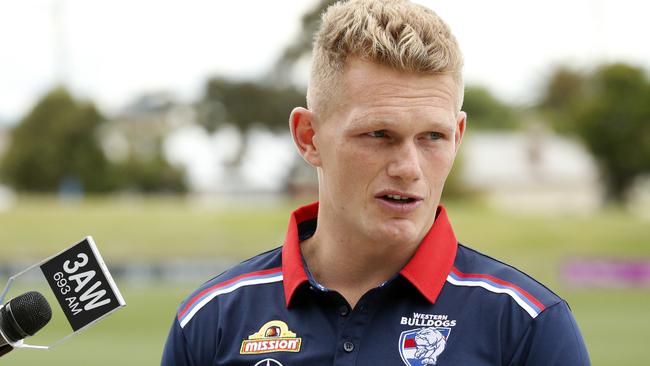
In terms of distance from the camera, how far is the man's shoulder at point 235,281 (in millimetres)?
2600

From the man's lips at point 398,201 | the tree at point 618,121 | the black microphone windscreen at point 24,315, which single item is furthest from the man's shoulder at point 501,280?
the tree at point 618,121

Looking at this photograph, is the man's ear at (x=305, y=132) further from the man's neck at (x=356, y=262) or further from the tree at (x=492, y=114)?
the tree at (x=492, y=114)

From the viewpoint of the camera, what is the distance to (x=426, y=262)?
2.49 m

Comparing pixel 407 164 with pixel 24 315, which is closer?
pixel 24 315

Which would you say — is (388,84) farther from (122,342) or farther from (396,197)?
(122,342)

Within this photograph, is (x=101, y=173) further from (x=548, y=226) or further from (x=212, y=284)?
(x=212, y=284)

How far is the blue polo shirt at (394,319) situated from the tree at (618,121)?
3989cm

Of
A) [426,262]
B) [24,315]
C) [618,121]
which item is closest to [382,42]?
[426,262]

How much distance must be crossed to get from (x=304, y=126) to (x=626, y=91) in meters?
40.6

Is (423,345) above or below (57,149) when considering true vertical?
below

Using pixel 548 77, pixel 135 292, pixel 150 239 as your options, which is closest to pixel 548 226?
pixel 150 239

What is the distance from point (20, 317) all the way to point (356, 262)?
2.77 feet

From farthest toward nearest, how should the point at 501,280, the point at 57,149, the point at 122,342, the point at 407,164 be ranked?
the point at 57,149
the point at 122,342
the point at 501,280
the point at 407,164

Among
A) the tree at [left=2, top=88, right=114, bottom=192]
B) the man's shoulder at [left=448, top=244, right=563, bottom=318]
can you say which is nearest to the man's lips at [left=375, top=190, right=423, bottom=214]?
the man's shoulder at [left=448, top=244, right=563, bottom=318]
